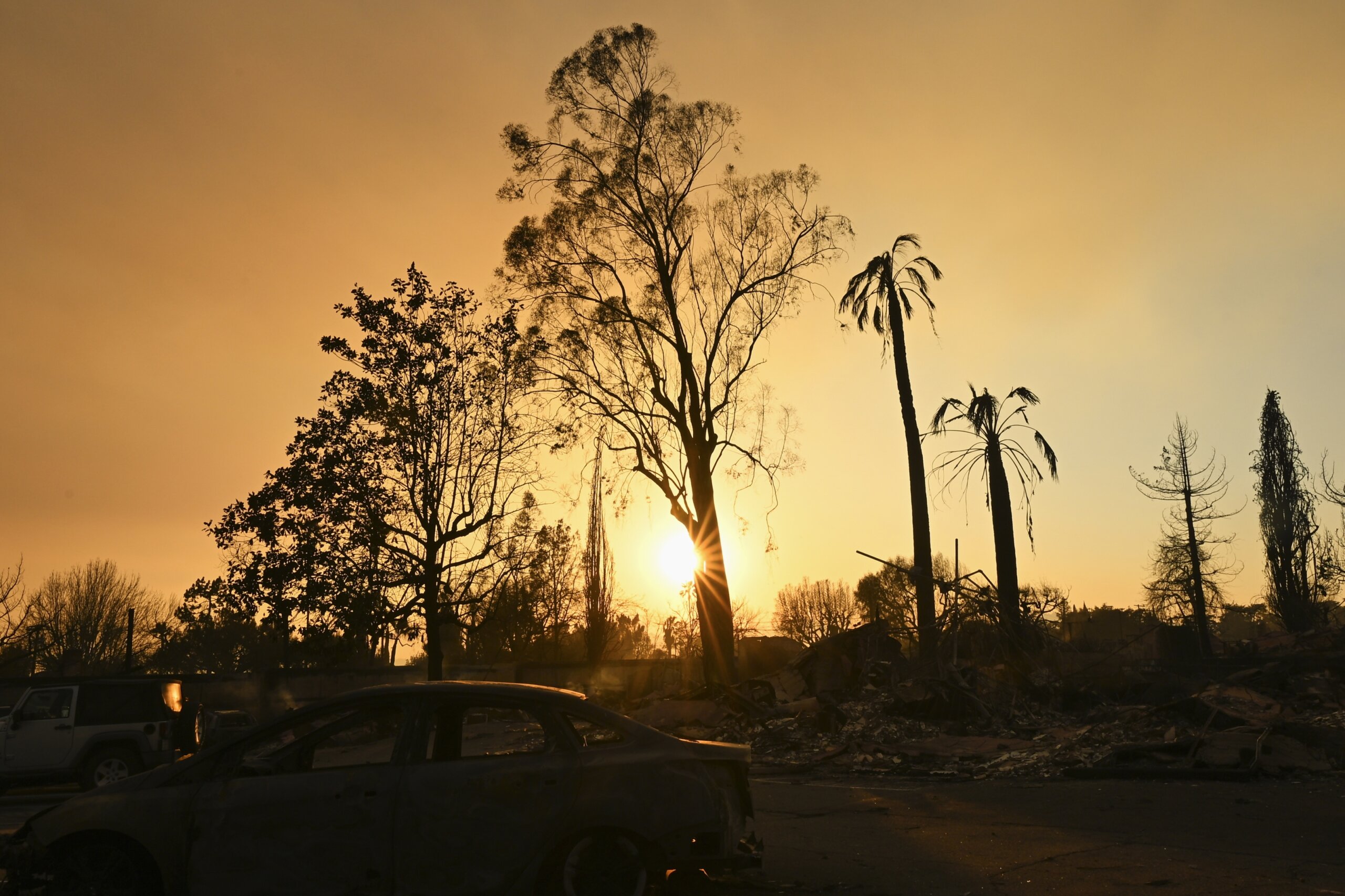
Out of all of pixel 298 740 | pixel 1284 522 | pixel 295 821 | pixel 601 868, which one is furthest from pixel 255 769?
pixel 1284 522

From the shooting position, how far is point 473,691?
654cm

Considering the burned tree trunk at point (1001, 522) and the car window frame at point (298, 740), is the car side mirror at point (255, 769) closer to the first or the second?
the car window frame at point (298, 740)

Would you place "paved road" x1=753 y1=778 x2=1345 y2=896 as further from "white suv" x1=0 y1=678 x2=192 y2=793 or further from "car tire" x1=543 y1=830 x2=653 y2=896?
"white suv" x1=0 y1=678 x2=192 y2=793

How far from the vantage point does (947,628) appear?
21.3 m

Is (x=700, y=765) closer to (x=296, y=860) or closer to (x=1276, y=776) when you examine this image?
(x=296, y=860)

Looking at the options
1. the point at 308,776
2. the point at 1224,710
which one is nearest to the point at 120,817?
the point at 308,776

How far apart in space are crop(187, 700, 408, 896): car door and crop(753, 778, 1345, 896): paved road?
328 cm

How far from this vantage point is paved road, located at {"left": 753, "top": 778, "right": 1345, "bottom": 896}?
7172 millimetres

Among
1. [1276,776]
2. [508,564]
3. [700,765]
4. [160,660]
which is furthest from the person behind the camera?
[160,660]

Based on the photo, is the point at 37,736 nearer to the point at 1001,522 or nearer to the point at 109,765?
the point at 109,765

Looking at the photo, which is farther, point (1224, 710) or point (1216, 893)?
point (1224, 710)

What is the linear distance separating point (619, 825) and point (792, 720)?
16425 millimetres

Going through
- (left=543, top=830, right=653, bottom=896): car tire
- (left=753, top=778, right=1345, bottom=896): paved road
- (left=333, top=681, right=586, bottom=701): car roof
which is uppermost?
(left=333, top=681, right=586, bottom=701): car roof

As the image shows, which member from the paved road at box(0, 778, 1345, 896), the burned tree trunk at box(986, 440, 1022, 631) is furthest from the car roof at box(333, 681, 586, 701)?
the burned tree trunk at box(986, 440, 1022, 631)
